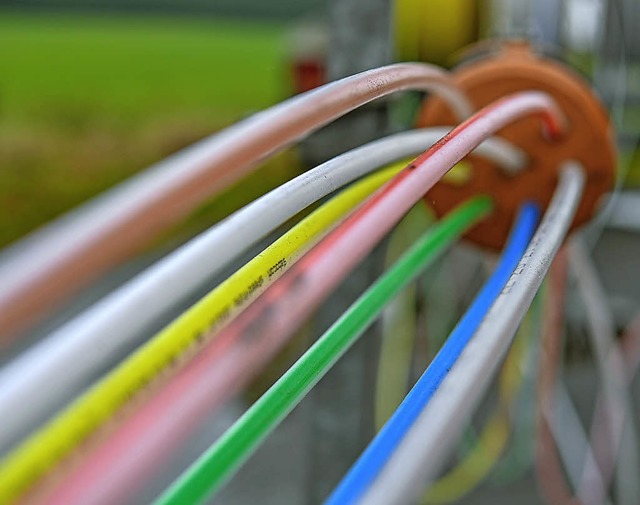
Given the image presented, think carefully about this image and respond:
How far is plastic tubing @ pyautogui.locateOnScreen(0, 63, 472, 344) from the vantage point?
131mm

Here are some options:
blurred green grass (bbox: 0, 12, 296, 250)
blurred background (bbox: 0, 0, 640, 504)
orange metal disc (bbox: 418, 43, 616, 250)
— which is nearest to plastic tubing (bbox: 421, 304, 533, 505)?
blurred background (bbox: 0, 0, 640, 504)

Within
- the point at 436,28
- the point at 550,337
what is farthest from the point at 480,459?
the point at 436,28

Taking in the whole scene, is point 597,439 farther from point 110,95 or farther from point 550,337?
point 110,95

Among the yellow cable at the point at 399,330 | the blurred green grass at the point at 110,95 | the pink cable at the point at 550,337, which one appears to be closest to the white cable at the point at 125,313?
the pink cable at the point at 550,337

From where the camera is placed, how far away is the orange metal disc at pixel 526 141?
0.39m

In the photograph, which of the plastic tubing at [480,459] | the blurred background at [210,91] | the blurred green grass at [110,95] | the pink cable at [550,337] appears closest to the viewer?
the pink cable at [550,337]

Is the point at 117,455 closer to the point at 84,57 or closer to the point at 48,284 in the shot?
the point at 48,284

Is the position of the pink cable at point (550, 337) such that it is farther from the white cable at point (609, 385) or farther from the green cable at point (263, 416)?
the green cable at point (263, 416)

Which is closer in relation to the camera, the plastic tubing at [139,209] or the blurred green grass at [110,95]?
the plastic tubing at [139,209]

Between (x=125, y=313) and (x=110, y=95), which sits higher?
(x=125, y=313)

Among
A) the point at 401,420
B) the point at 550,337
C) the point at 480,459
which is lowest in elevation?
the point at 480,459

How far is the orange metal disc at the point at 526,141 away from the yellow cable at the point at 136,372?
20cm

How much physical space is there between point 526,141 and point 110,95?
82.5 inches

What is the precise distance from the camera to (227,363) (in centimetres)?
15
